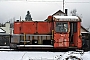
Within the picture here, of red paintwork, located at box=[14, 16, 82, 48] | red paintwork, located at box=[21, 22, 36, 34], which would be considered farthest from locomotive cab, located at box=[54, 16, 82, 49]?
red paintwork, located at box=[21, 22, 36, 34]

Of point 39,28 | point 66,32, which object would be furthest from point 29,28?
point 66,32

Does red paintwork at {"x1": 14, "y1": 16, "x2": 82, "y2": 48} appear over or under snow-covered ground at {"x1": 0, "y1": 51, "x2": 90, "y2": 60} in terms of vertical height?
over

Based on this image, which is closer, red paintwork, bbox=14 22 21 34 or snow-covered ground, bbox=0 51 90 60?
snow-covered ground, bbox=0 51 90 60

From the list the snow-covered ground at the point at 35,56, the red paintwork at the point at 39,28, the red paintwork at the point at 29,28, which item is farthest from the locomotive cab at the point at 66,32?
the snow-covered ground at the point at 35,56

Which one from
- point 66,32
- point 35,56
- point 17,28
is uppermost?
point 17,28

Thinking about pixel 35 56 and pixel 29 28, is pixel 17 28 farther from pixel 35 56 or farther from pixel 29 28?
pixel 35 56

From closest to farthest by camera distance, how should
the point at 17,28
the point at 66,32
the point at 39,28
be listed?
the point at 66,32 < the point at 39,28 < the point at 17,28

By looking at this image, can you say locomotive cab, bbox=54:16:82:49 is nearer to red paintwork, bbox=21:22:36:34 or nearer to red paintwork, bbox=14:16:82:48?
red paintwork, bbox=14:16:82:48

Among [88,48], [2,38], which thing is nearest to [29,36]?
[88,48]

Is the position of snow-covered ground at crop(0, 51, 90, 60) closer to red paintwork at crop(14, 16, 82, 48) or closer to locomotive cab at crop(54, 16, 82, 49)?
locomotive cab at crop(54, 16, 82, 49)

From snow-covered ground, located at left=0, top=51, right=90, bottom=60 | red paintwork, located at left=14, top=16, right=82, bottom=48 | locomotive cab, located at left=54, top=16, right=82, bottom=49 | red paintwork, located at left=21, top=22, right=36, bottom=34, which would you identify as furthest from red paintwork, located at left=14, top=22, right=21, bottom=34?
snow-covered ground, located at left=0, top=51, right=90, bottom=60

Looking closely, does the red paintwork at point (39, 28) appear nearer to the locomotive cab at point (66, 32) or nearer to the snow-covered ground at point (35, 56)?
the locomotive cab at point (66, 32)

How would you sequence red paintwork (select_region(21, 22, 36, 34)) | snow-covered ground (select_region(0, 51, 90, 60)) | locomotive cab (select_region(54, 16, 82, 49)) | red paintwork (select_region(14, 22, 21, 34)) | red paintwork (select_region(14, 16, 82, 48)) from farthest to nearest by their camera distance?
red paintwork (select_region(14, 22, 21, 34)) → red paintwork (select_region(21, 22, 36, 34)) → red paintwork (select_region(14, 16, 82, 48)) → locomotive cab (select_region(54, 16, 82, 49)) → snow-covered ground (select_region(0, 51, 90, 60))

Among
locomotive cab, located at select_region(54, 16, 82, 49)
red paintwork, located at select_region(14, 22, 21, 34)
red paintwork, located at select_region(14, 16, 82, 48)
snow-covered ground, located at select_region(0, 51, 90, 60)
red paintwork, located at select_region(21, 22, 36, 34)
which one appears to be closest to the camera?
snow-covered ground, located at select_region(0, 51, 90, 60)
